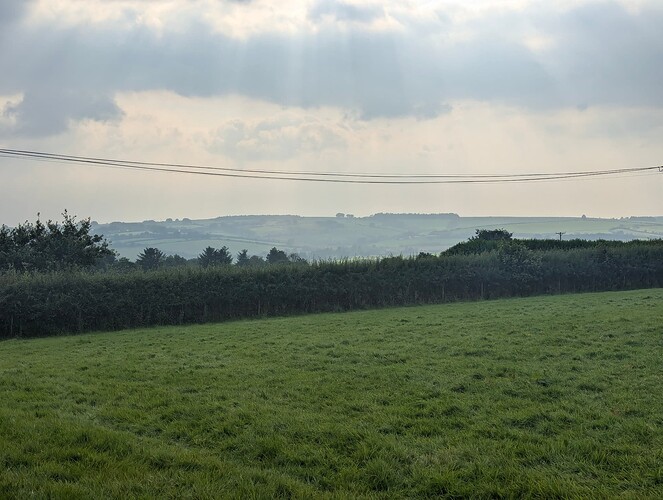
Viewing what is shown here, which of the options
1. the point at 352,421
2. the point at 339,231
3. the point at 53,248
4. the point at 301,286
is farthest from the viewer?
the point at 339,231

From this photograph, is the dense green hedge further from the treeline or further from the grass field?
the grass field

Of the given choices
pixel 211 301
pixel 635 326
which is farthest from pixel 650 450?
pixel 211 301

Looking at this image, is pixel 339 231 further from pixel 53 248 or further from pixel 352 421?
pixel 352 421

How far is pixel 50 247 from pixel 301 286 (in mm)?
15565

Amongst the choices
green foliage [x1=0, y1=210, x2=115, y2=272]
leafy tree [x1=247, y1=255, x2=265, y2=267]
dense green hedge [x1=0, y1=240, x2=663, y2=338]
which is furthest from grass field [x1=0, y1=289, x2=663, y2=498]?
green foliage [x1=0, y1=210, x2=115, y2=272]

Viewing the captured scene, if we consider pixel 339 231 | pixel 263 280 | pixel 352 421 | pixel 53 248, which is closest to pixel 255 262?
pixel 263 280

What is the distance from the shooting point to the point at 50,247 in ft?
102

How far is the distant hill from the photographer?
275ft

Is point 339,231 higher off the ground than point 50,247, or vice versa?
point 339,231

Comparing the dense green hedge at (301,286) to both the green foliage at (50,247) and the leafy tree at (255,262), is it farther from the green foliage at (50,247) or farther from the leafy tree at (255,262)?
the green foliage at (50,247)

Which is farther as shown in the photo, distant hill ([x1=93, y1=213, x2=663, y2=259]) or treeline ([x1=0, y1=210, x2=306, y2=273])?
distant hill ([x1=93, y1=213, x2=663, y2=259])

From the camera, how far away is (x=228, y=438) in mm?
5898

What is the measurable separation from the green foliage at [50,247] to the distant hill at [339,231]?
4561 centimetres

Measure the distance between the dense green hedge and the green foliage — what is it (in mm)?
6511
